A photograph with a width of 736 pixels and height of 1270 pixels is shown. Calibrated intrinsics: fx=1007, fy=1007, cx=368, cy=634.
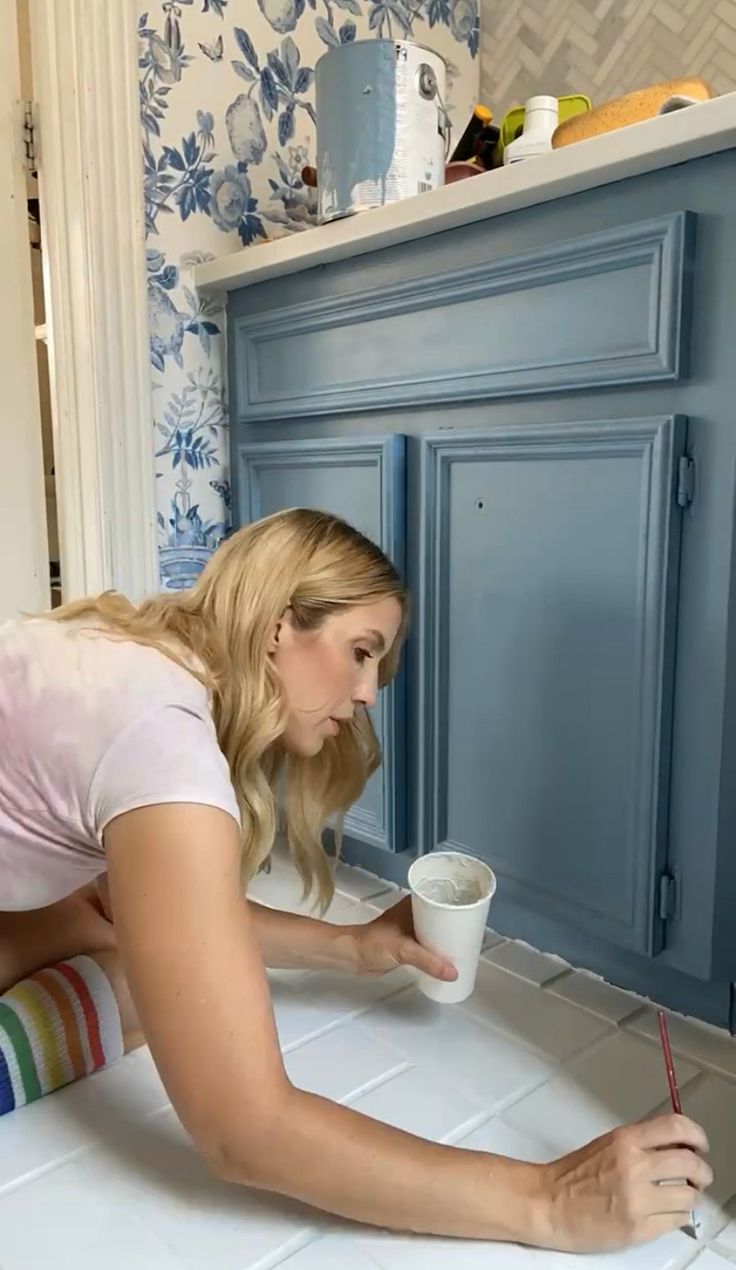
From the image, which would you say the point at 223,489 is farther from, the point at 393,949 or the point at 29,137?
the point at 393,949

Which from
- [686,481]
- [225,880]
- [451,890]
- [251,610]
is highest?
[686,481]

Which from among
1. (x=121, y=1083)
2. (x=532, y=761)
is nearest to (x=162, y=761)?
(x=121, y=1083)

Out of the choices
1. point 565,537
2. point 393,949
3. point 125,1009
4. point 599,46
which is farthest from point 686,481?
point 599,46

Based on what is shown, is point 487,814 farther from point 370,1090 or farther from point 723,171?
point 723,171

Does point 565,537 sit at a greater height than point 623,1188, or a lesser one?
greater

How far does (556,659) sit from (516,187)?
1.74ft

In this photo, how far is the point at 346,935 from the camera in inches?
45.1

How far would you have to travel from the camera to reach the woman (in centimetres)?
72

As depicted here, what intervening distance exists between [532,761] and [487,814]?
0.12 metres

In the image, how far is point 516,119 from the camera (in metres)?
1.36

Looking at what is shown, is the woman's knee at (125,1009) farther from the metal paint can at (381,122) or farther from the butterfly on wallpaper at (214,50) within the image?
the butterfly on wallpaper at (214,50)

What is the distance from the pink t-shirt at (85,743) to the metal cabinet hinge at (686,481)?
52 centimetres

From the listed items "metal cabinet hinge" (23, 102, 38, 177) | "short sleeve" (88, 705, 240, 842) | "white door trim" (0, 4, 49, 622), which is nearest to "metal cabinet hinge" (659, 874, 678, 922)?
"short sleeve" (88, 705, 240, 842)

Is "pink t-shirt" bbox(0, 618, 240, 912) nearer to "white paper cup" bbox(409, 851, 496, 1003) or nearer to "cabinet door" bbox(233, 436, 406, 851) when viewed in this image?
"white paper cup" bbox(409, 851, 496, 1003)
